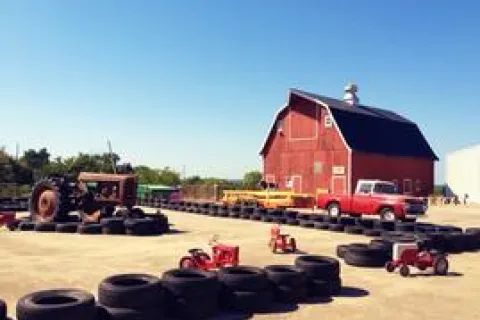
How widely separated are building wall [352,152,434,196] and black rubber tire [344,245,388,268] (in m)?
27.8

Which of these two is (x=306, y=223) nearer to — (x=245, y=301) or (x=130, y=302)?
(x=245, y=301)

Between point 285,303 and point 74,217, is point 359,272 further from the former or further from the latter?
point 74,217

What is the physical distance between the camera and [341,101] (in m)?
50.0

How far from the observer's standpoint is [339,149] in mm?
42281

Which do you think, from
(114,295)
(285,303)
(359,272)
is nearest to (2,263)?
→ (114,295)

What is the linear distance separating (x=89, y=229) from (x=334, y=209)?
48.3ft

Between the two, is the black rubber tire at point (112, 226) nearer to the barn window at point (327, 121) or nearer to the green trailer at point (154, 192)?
the green trailer at point (154, 192)

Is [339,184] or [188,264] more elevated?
[339,184]

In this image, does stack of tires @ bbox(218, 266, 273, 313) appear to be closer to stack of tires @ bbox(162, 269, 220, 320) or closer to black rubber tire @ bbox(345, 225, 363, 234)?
stack of tires @ bbox(162, 269, 220, 320)

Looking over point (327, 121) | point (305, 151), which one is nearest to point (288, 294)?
point (327, 121)

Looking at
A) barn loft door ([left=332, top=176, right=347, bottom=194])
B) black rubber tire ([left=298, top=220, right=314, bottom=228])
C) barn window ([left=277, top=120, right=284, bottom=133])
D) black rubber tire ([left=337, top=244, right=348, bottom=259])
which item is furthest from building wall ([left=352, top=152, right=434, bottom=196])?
black rubber tire ([left=337, top=244, right=348, bottom=259])

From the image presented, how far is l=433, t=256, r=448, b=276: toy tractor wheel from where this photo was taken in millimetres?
13023

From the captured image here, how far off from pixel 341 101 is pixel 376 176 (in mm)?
9680

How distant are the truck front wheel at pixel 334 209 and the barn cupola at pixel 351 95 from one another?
21600mm
